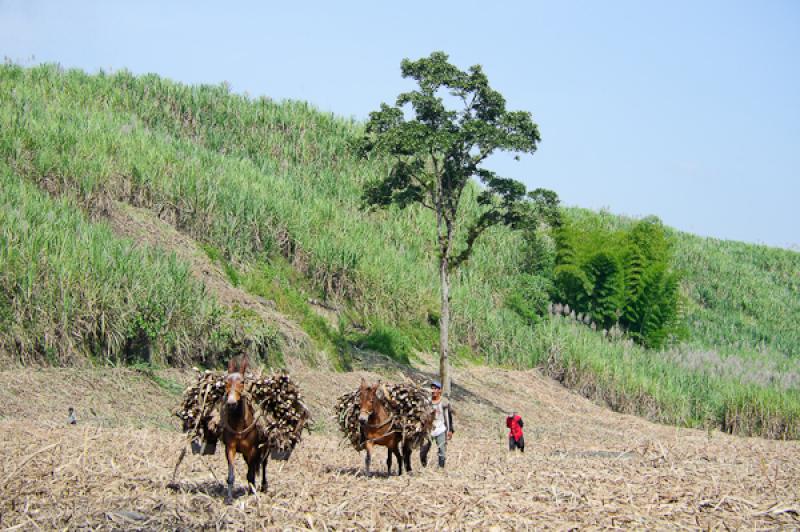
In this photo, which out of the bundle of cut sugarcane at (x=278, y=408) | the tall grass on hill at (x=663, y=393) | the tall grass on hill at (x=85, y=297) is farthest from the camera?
the tall grass on hill at (x=663, y=393)

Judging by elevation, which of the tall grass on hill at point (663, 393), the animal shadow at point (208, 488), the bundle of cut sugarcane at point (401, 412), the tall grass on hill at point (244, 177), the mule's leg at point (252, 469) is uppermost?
the tall grass on hill at point (244, 177)

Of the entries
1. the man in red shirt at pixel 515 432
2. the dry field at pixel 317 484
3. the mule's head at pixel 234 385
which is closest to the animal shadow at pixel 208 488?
the dry field at pixel 317 484

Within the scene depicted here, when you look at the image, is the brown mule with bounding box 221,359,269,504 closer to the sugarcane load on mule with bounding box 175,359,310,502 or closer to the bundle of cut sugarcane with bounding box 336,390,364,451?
the sugarcane load on mule with bounding box 175,359,310,502

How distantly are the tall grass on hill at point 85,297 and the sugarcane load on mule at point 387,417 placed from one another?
340 inches

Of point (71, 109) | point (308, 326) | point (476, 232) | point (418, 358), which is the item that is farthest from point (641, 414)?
point (71, 109)

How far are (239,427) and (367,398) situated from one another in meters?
2.84

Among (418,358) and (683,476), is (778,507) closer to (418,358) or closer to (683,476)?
(683,476)

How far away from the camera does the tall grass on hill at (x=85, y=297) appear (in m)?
20.2

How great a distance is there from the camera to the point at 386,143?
25391 mm

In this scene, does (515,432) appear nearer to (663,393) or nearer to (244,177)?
(663,393)

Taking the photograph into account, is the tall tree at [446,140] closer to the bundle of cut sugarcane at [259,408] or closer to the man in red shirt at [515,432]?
the man in red shirt at [515,432]

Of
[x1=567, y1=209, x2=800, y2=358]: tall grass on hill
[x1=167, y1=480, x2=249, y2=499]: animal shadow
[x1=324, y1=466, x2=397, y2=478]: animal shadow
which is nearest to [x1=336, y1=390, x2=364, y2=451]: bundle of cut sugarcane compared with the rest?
[x1=324, y1=466, x2=397, y2=478]: animal shadow

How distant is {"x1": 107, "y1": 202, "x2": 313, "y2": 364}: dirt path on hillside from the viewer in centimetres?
2603

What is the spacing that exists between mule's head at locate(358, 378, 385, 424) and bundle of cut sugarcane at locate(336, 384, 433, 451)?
0.44ft
